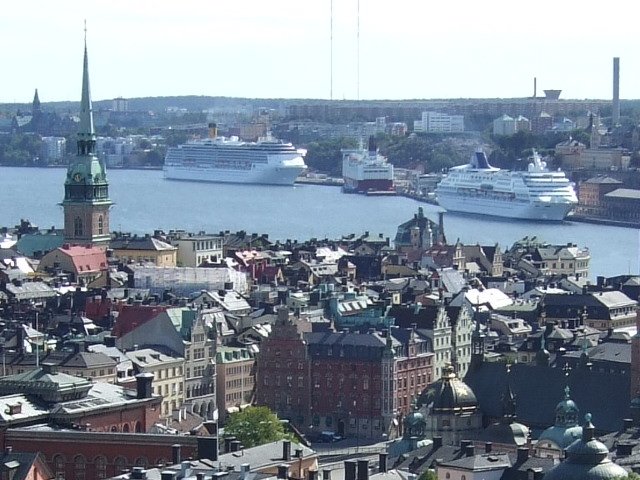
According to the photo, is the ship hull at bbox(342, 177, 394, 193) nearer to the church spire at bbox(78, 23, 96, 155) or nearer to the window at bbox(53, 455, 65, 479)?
the church spire at bbox(78, 23, 96, 155)

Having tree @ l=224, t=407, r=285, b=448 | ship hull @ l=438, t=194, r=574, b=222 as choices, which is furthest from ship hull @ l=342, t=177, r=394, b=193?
tree @ l=224, t=407, r=285, b=448

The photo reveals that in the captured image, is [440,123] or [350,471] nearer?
[350,471]

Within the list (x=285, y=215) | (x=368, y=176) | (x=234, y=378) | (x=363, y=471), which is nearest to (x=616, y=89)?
(x=368, y=176)

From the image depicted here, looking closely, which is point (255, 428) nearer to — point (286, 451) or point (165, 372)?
point (286, 451)

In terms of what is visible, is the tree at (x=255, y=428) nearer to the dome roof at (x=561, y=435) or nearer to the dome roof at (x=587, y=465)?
the dome roof at (x=561, y=435)

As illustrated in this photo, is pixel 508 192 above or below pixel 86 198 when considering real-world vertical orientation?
below

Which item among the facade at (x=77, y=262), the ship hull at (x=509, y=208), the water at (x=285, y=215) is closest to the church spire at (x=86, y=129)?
the facade at (x=77, y=262)

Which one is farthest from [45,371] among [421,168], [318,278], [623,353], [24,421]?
[421,168]
